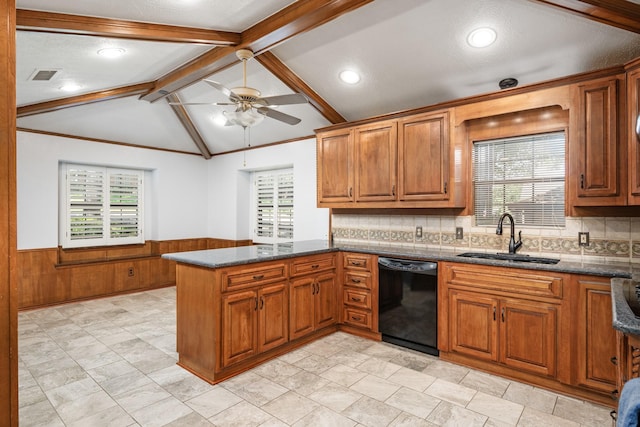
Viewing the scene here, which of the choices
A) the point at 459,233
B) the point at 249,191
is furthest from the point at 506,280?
the point at 249,191

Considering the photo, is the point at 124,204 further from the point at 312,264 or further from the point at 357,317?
the point at 357,317

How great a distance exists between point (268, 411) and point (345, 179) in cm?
255

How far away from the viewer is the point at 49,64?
3.25 meters

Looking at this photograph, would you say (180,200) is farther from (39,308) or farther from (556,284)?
(556,284)

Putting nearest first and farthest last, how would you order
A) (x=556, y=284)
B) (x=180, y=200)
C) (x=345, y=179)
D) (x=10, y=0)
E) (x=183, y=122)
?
(x=10, y=0)
(x=556, y=284)
(x=345, y=179)
(x=183, y=122)
(x=180, y=200)

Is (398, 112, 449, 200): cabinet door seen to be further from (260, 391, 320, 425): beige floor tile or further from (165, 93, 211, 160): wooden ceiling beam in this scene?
(165, 93, 211, 160): wooden ceiling beam

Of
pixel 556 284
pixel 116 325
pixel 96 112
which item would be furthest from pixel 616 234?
pixel 96 112

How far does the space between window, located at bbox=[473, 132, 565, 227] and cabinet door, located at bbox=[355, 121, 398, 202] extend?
834 mm

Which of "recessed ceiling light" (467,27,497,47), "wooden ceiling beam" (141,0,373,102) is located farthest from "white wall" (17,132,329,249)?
"recessed ceiling light" (467,27,497,47)

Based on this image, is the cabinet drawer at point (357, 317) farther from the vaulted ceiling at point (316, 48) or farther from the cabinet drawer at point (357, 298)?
the vaulted ceiling at point (316, 48)

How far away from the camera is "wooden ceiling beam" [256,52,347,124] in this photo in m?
3.68

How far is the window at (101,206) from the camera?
5.30 metres

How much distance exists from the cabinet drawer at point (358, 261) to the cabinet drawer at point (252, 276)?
83 centimetres

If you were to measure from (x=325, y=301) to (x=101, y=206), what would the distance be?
416 cm
